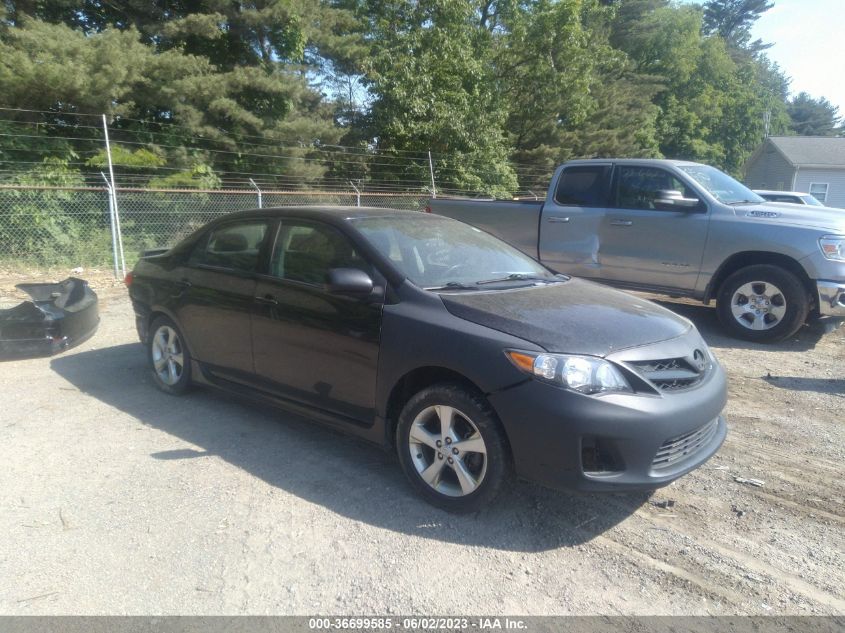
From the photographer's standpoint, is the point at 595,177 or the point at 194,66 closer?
the point at 595,177

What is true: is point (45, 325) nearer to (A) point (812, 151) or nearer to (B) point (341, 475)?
(B) point (341, 475)

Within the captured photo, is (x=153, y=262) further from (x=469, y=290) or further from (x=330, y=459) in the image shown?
(x=469, y=290)

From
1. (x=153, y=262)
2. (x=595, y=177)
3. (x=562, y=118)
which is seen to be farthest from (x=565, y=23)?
(x=153, y=262)

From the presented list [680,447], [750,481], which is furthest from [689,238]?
[680,447]

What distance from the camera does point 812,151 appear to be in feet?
122

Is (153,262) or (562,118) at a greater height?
(562,118)

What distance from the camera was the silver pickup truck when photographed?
257 inches

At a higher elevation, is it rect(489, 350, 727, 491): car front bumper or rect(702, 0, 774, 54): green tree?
rect(702, 0, 774, 54): green tree

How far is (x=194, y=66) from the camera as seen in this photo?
1464cm

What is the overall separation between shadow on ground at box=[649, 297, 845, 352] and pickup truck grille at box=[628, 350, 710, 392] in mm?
3628

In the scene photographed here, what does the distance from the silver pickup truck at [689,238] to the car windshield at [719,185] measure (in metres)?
0.02

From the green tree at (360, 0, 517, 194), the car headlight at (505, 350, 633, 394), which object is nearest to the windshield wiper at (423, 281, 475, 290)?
the car headlight at (505, 350, 633, 394)

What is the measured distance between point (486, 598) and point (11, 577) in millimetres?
2194

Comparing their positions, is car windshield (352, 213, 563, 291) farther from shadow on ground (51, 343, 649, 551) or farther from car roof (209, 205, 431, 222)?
shadow on ground (51, 343, 649, 551)
